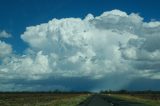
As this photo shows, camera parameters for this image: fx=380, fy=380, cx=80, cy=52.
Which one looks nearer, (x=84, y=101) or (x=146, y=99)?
(x=84, y=101)

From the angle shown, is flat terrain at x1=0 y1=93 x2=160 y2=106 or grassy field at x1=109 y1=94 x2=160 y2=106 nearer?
flat terrain at x1=0 y1=93 x2=160 y2=106

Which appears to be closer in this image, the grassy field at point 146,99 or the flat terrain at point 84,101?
the flat terrain at point 84,101

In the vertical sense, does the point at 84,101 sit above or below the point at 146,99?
below
